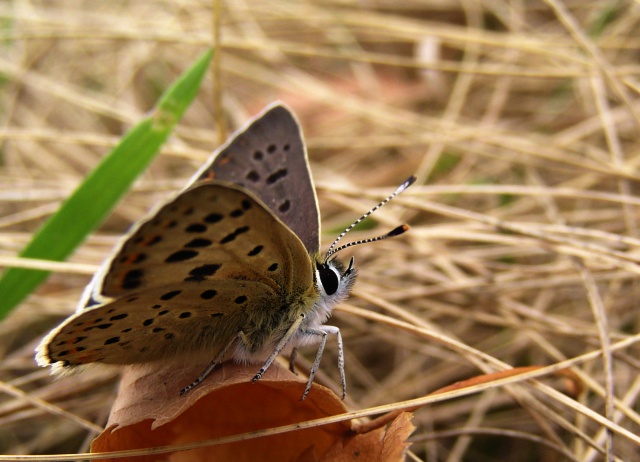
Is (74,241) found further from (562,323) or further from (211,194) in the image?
(562,323)

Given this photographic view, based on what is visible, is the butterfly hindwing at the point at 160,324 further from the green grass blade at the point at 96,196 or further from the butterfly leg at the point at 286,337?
the green grass blade at the point at 96,196

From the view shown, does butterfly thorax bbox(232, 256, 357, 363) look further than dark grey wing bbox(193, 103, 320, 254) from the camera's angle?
No

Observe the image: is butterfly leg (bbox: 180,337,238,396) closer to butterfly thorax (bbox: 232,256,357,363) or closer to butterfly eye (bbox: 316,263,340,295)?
butterfly thorax (bbox: 232,256,357,363)

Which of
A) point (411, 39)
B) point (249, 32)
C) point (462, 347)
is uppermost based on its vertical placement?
point (411, 39)

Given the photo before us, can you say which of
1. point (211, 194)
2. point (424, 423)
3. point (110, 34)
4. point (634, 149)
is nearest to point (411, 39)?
point (634, 149)

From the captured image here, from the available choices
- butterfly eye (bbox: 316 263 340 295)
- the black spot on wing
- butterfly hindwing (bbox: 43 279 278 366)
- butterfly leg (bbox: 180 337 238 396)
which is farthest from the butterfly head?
the black spot on wing

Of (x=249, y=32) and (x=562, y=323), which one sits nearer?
(x=562, y=323)

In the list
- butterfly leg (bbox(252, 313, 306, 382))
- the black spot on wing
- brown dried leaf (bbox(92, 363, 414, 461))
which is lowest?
brown dried leaf (bbox(92, 363, 414, 461))

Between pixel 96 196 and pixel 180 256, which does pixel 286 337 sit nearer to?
pixel 180 256
